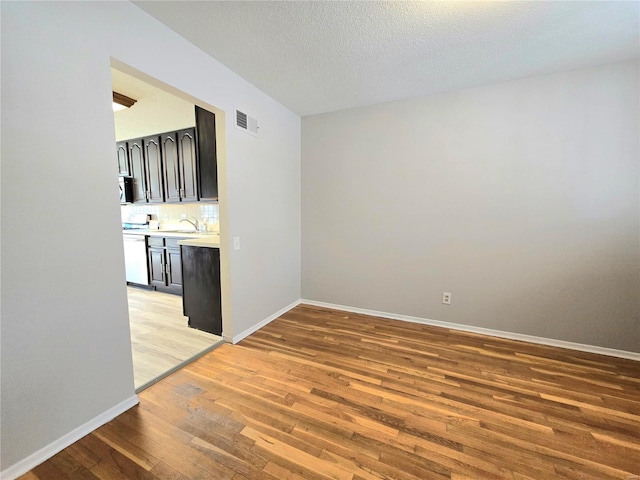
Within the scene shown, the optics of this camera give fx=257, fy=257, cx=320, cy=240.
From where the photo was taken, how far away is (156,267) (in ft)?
13.4

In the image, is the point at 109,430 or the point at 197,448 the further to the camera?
the point at 109,430

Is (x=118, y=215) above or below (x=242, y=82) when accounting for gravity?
below

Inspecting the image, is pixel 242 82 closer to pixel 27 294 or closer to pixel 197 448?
pixel 27 294

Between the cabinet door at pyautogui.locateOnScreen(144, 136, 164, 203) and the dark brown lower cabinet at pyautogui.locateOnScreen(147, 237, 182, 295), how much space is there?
0.77 metres

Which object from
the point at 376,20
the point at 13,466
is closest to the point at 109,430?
the point at 13,466

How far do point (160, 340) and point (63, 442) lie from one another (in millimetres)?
1222

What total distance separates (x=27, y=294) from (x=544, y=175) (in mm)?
3770

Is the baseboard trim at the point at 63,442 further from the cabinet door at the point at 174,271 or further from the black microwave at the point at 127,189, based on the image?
the black microwave at the point at 127,189

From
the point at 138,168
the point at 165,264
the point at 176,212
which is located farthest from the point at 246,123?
the point at 138,168

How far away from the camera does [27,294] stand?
1216 millimetres

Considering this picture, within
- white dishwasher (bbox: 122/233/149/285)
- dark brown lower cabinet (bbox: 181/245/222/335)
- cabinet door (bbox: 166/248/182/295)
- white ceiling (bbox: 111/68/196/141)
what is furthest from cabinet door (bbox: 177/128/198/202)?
dark brown lower cabinet (bbox: 181/245/222/335)

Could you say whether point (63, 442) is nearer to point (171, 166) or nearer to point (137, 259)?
point (137, 259)

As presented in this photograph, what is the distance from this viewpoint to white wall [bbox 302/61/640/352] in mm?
2221

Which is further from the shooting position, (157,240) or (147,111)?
(157,240)
